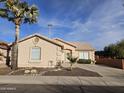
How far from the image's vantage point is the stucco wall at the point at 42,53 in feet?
95.8

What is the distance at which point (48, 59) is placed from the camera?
95.9 feet

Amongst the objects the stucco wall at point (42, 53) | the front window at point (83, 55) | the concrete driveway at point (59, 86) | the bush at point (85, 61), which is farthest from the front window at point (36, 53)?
the front window at point (83, 55)

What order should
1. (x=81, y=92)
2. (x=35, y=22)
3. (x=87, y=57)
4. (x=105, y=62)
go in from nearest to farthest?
(x=81, y=92) < (x=35, y=22) < (x=105, y=62) < (x=87, y=57)

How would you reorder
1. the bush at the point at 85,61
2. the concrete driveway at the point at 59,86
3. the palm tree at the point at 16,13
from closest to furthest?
the concrete driveway at the point at 59,86 < the palm tree at the point at 16,13 < the bush at the point at 85,61

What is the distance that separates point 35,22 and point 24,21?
1.45 m

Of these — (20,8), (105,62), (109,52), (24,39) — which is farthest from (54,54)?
(109,52)

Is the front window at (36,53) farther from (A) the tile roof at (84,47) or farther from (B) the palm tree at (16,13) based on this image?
(A) the tile roof at (84,47)

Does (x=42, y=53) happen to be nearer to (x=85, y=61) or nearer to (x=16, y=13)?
(x=16, y=13)

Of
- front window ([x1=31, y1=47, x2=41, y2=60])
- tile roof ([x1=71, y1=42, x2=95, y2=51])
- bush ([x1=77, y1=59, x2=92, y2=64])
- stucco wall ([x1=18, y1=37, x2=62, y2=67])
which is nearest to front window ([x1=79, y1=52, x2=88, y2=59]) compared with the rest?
tile roof ([x1=71, y1=42, x2=95, y2=51])

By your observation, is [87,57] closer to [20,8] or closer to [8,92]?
[20,8]

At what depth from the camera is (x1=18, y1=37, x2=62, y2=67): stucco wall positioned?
2919cm

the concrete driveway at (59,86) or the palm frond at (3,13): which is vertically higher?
the palm frond at (3,13)

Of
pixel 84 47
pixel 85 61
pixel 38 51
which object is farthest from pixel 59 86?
pixel 84 47

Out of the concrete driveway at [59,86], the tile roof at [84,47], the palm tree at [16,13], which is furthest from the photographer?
the tile roof at [84,47]
